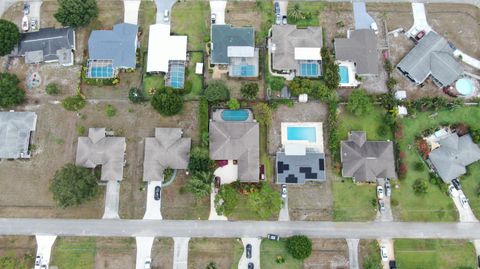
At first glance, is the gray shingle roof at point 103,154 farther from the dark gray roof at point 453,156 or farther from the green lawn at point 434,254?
the dark gray roof at point 453,156

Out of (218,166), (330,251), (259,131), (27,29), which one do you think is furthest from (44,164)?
(330,251)

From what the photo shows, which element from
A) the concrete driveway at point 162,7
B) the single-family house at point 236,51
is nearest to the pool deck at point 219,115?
the single-family house at point 236,51

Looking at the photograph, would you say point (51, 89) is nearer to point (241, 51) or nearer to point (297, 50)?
point (241, 51)

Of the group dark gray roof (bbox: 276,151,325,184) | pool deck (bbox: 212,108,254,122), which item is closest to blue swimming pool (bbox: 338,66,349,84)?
dark gray roof (bbox: 276,151,325,184)

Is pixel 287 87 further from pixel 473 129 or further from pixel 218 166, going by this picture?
pixel 473 129

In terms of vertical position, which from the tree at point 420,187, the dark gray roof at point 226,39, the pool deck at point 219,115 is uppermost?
the dark gray roof at point 226,39

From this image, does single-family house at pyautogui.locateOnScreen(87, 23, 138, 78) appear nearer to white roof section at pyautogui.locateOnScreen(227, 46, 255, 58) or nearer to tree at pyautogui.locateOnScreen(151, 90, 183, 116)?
tree at pyautogui.locateOnScreen(151, 90, 183, 116)

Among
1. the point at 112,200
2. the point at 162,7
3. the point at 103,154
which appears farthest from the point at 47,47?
the point at 112,200

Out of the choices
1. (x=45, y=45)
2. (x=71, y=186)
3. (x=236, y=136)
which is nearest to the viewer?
(x=71, y=186)
